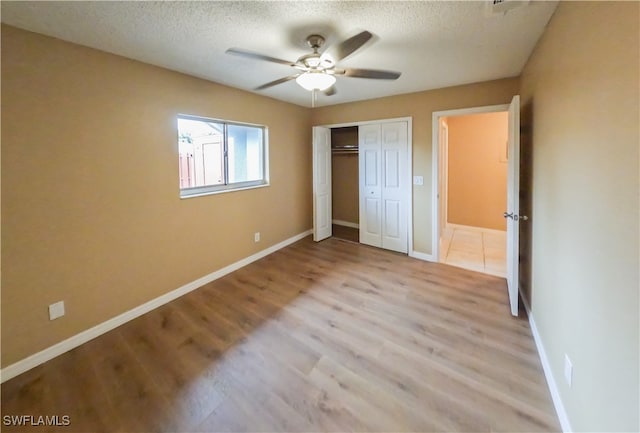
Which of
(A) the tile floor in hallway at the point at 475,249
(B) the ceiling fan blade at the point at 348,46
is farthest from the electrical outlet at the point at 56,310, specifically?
(A) the tile floor in hallway at the point at 475,249

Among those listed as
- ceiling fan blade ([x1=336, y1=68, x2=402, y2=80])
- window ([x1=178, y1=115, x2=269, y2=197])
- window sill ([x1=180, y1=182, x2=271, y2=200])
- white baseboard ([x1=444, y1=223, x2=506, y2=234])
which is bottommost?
white baseboard ([x1=444, y1=223, x2=506, y2=234])

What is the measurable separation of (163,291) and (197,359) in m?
1.19

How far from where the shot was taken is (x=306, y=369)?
2041 millimetres

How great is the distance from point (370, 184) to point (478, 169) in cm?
240

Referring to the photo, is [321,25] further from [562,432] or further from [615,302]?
[562,432]

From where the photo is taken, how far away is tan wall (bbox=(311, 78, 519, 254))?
351 centimetres

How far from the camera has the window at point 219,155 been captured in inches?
131

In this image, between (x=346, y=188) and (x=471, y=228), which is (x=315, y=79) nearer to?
(x=346, y=188)

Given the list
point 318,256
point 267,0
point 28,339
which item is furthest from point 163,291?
point 267,0

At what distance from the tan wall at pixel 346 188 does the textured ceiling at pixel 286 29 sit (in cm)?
340

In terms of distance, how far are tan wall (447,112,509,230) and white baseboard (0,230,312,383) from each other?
4.48 metres

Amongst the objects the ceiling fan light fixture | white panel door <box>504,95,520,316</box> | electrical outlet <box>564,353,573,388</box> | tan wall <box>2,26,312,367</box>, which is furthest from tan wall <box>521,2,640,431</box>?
tan wall <box>2,26,312,367</box>

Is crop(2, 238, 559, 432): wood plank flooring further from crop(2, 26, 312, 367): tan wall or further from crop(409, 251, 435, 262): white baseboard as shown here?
crop(409, 251, 435, 262): white baseboard

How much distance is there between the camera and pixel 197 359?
7.09 feet
